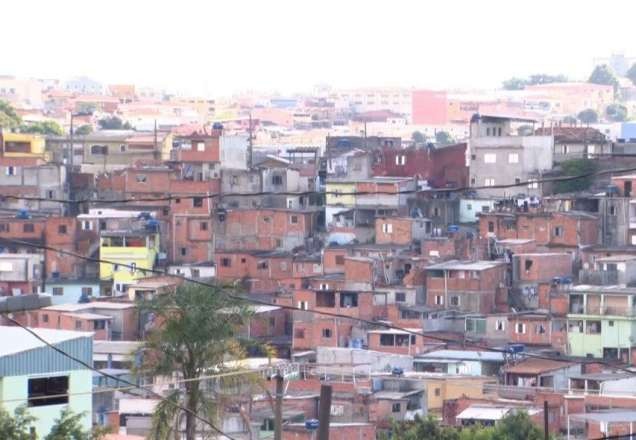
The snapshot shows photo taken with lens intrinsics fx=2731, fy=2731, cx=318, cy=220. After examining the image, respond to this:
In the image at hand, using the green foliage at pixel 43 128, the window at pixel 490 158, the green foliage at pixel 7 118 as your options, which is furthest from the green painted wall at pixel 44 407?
the green foliage at pixel 43 128

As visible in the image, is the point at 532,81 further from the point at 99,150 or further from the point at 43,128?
the point at 99,150

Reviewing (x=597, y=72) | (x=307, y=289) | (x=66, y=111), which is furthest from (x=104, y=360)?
(x=597, y=72)

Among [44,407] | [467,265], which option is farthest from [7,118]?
[44,407]

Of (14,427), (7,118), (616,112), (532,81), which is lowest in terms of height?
(532,81)

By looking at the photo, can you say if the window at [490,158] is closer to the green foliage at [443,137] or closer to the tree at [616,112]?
the green foliage at [443,137]

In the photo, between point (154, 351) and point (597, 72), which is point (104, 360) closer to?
point (154, 351)
